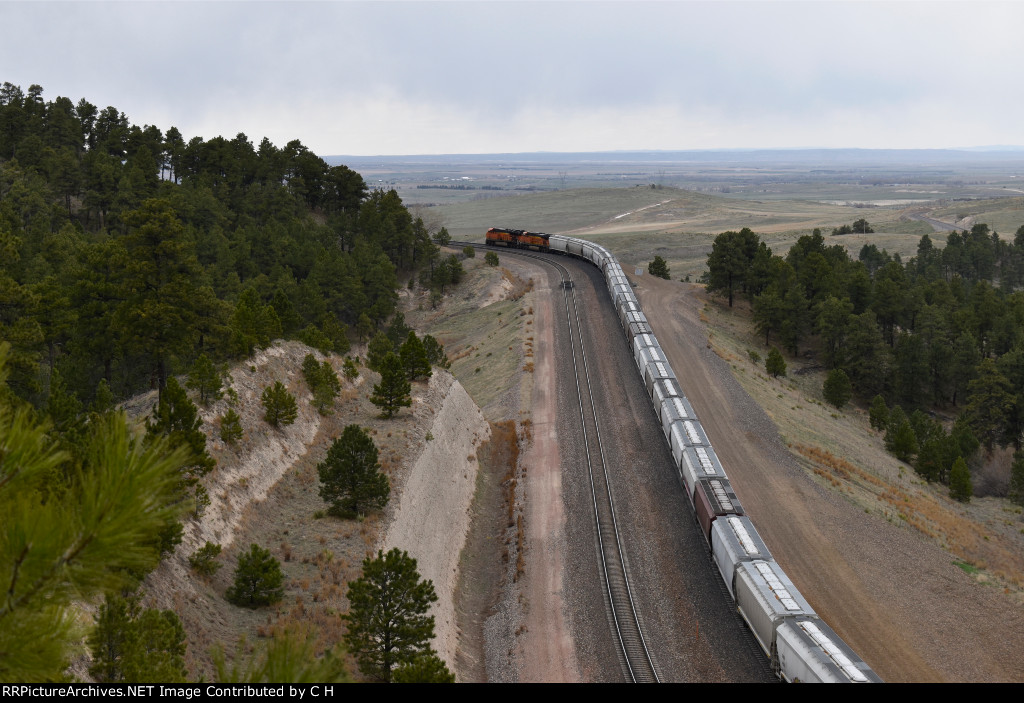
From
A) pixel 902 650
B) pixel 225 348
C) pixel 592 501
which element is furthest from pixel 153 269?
pixel 902 650

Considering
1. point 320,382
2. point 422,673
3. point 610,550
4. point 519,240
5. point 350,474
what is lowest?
point 610,550

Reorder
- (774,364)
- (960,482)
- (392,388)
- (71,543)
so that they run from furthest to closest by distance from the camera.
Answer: (774,364) < (960,482) < (392,388) < (71,543)

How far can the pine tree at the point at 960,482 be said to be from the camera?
158ft

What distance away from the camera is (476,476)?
4334cm

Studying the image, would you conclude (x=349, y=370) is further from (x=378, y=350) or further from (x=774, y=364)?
(x=774, y=364)

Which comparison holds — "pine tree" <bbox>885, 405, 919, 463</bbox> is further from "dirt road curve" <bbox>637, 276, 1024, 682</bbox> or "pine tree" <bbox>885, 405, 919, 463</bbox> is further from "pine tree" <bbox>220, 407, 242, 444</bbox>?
"pine tree" <bbox>220, 407, 242, 444</bbox>

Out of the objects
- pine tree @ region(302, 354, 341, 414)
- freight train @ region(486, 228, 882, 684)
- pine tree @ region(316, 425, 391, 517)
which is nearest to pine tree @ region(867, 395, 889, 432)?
freight train @ region(486, 228, 882, 684)

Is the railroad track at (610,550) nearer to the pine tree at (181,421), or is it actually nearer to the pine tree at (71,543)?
the pine tree at (181,421)

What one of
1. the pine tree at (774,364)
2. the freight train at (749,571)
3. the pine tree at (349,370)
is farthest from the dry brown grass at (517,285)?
the pine tree at (349,370)

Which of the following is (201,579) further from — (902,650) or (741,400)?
(741,400)

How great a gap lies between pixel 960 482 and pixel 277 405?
4422 centimetres

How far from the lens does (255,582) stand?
2356 centimetres

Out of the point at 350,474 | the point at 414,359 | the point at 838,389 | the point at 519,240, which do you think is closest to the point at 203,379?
the point at 350,474

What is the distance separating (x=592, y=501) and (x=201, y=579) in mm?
20625
